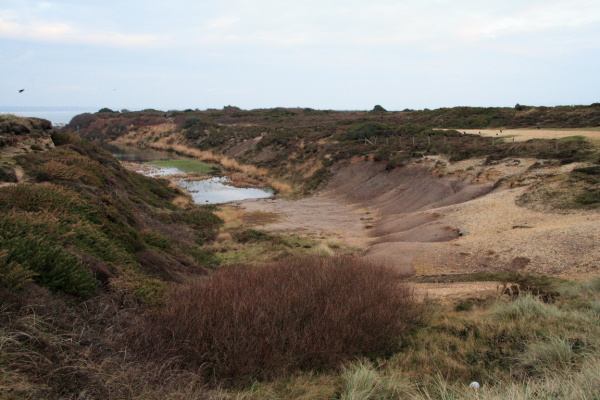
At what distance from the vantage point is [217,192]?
33812mm

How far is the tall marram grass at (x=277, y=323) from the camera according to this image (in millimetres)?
5047

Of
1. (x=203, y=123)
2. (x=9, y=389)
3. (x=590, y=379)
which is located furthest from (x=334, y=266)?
(x=203, y=123)

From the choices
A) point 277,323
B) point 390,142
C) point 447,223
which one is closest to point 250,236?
point 447,223

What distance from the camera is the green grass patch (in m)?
44.1

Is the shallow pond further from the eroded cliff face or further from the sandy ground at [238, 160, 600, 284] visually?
the eroded cliff face

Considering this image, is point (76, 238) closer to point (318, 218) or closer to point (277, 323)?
point (277, 323)

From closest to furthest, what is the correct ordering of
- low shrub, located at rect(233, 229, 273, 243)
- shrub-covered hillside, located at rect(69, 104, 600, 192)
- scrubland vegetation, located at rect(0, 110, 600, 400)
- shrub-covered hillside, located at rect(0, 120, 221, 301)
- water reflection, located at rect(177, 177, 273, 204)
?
scrubland vegetation, located at rect(0, 110, 600, 400) → shrub-covered hillside, located at rect(0, 120, 221, 301) → low shrub, located at rect(233, 229, 273, 243) → shrub-covered hillside, located at rect(69, 104, 600, 192) → water reflection, located at rect(177, 177, 273, 204)

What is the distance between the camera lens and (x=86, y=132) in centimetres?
8531

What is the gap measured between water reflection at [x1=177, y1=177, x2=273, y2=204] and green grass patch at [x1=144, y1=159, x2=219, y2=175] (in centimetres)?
572

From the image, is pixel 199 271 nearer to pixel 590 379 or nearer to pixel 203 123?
pixel 590 379

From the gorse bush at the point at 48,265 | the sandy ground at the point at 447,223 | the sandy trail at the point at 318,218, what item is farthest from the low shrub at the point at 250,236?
the gorse bush at the point at 48,265

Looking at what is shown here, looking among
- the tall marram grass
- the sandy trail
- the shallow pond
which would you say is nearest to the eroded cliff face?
the tall marram grass

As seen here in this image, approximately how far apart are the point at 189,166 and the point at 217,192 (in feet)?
46.1

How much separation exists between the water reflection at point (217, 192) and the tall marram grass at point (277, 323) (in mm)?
23571
